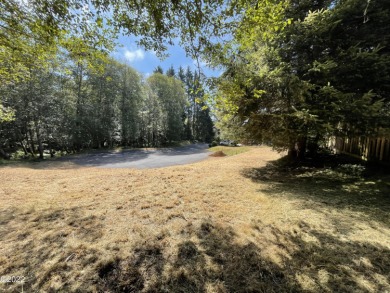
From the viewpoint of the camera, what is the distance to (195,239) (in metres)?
2.67

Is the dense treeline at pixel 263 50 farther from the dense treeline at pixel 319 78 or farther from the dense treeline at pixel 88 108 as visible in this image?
the dense treeline at pixel 88 108

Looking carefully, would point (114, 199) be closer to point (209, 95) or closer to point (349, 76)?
point (209, 95)

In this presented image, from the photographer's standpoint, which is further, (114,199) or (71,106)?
(71,106)

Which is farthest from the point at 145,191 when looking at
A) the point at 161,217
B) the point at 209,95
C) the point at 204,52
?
the point at 204,52

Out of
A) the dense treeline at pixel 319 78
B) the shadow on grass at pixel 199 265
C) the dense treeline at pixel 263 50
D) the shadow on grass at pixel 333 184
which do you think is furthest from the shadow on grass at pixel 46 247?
the shadow on grass at pixel 333 184

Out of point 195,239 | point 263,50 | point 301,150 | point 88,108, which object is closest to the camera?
point 195,239

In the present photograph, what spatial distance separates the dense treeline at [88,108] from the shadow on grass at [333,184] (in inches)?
142

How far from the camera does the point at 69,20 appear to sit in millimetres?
3314

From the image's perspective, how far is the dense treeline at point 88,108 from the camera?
13.4 meters

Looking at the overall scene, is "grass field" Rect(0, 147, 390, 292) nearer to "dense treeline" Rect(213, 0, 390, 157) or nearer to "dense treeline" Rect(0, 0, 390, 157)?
"dense treeline" Rect(213, 0, 390, 157)

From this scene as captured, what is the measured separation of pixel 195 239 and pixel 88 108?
67.6 ft

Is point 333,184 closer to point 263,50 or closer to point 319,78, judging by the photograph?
point 319,78

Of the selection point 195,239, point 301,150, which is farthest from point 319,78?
point 195,239

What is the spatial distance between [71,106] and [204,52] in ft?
61.9
